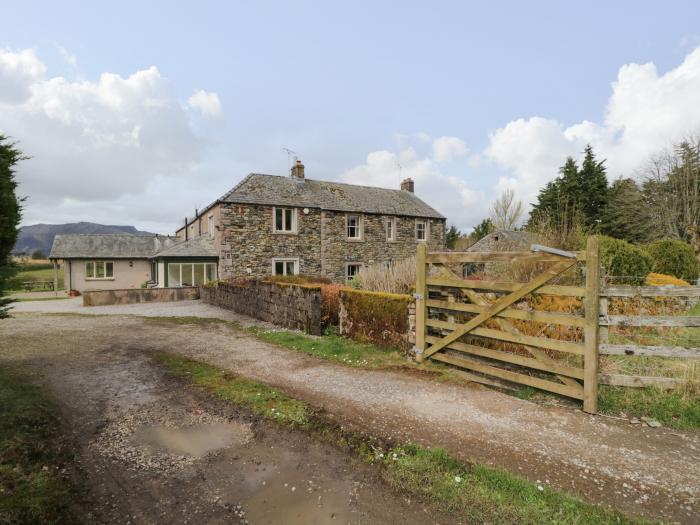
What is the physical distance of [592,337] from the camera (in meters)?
4.80

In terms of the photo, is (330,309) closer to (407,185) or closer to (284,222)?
(284,222)

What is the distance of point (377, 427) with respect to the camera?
4.42m

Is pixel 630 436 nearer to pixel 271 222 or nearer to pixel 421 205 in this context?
pixel 271 222

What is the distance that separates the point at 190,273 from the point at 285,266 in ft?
20.6

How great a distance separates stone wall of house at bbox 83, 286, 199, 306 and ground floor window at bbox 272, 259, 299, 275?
493cm

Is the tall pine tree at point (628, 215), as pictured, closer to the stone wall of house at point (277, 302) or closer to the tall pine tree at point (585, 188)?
the tall pine tree at point (585, 188)

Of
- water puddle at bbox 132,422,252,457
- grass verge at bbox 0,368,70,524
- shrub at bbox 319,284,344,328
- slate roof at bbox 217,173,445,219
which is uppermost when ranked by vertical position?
slate roof at bbox 217,173,445,219

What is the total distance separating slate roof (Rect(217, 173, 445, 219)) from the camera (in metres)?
22.7

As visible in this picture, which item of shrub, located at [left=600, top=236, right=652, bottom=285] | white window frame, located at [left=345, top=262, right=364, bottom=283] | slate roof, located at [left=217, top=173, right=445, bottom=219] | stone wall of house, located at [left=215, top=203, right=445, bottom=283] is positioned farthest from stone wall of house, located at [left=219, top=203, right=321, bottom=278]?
shrub, located at [left=600, top=236, right=652, bottom=285]

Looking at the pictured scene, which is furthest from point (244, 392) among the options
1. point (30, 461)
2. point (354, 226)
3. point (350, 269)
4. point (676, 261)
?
point (676, 261)

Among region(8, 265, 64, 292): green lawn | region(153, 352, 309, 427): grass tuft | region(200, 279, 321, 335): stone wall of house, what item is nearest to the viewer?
region(153, 352, 309, 427): grass tuft

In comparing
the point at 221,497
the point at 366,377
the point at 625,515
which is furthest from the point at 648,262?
the point at 221,497

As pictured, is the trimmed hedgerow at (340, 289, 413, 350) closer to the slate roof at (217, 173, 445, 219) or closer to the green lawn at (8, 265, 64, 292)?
the green lawn at (8, 265, 64, 292)

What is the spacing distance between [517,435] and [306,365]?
13.8 feet
